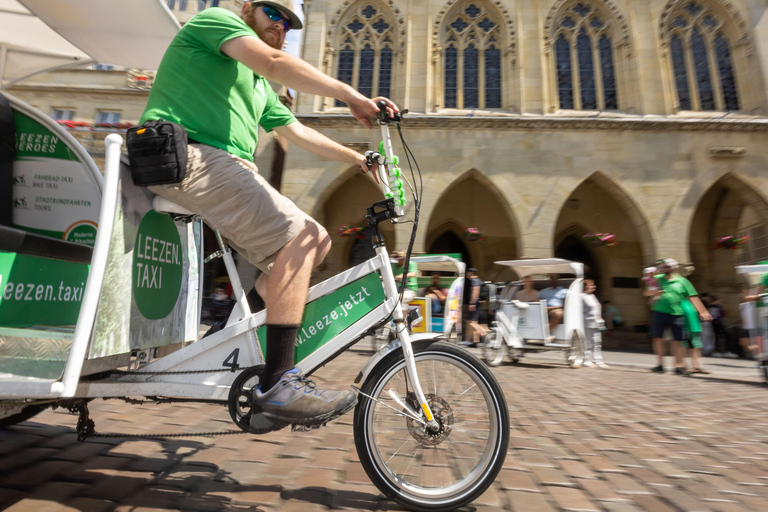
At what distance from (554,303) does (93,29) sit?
7533 mm

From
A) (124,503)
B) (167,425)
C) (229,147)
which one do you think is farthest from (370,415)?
(167,425)

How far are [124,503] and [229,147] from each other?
149 centimetres

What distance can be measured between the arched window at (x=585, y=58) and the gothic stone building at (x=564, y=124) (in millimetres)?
40

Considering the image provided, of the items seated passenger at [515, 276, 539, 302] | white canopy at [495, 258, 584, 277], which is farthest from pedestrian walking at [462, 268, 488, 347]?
seated passenger at [515, 276, 539, 302]

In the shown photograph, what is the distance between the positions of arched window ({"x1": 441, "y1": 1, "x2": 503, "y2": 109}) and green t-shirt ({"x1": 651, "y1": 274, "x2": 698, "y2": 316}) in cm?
920

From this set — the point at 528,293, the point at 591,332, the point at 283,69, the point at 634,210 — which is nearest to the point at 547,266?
the point at 528,293

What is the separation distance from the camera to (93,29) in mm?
4074

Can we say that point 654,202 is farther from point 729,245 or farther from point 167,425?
point 167,425

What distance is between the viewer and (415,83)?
14.0 metres

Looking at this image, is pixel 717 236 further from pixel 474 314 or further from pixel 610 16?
pixel 474 314

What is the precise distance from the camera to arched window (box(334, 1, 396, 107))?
14.7 meters

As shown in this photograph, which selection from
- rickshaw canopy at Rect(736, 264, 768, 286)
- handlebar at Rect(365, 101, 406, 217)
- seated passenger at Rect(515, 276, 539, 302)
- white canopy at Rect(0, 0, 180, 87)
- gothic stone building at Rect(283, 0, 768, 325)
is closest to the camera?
handlebar at Rect(365, 101, 406, 217)

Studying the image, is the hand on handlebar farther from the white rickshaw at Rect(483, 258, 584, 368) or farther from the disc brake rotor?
the white rickshaw at Rect(483, 258, 584, 368)

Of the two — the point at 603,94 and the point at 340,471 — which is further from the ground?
the point at 603,94
